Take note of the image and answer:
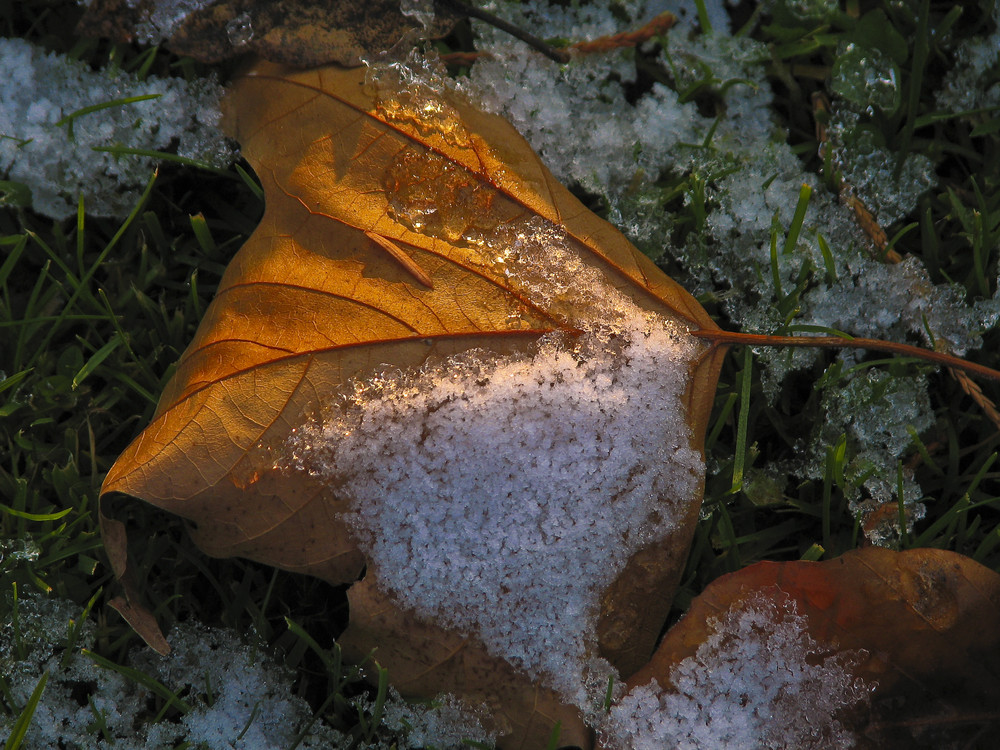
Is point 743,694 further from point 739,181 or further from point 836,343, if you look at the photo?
point 739,181

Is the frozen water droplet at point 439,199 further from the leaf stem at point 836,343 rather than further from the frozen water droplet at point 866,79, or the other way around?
the frozen water droplet at point 866,79

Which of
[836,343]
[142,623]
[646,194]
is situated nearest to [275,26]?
[646,194]

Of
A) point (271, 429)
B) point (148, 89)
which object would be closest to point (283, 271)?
point (271, 429)

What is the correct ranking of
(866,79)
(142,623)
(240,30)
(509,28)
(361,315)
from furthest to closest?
(866,79) < (509,28) < (240,30) < (142,623) < (361,315)

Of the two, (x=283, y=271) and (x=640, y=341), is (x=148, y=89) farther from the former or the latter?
(x=640, y=341)

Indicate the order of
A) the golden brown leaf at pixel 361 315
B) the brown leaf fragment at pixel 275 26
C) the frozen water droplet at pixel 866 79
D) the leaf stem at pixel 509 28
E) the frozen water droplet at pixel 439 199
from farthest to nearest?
the frozen water droplet at pixel 866 79, the leaf stem at pixel 509 28, the brown leaf fragment at pixel 275 26, the frozen water droplet at pixel 439 199, the golden brown leaf at pixel 361 315

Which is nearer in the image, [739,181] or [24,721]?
[24,721]

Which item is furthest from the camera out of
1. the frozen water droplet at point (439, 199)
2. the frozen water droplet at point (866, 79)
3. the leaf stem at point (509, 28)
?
the frozen water droplet at point (866, 79)

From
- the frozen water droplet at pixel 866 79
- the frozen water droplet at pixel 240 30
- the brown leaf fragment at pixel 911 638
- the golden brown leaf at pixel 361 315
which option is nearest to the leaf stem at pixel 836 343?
the golden brown leaf at pixel 361 315
